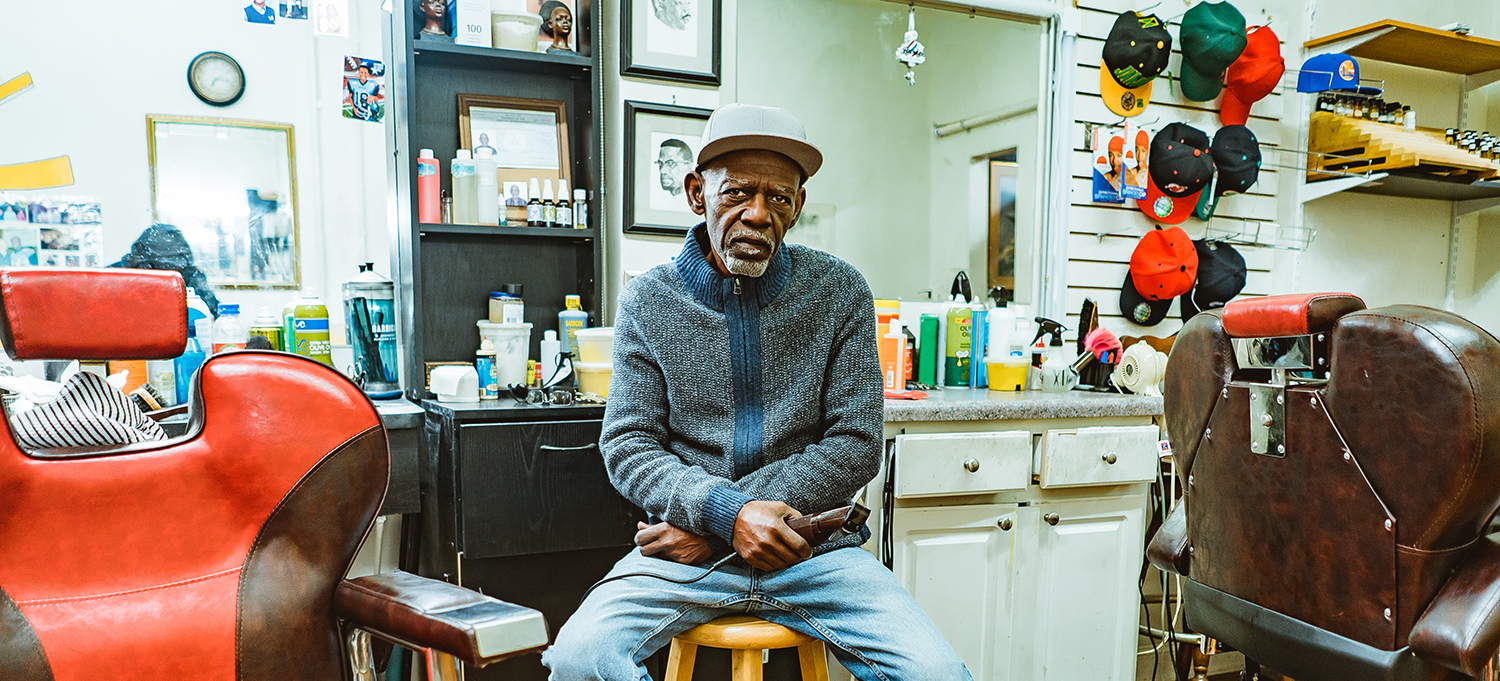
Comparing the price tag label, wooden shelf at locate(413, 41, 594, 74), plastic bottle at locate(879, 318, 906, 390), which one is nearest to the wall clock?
wooden shelf at locate(413, 41, 594, 74)

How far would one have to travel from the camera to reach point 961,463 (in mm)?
2061

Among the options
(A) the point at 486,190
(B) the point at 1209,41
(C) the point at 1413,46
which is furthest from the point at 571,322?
(C) the point at 1413,46

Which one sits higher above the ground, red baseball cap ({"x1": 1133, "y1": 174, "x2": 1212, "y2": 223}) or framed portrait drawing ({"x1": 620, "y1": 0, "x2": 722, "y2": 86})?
framed portrait drawing ({"x1": 620, "y1": 0, "x2": 722, "y2": 86})

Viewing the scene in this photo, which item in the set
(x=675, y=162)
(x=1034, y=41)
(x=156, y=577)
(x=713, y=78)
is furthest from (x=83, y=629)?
(x=1034, y=41)

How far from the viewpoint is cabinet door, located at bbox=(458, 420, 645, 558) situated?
6.02 feet

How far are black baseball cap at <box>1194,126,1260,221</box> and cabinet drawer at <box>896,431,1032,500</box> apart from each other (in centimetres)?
156

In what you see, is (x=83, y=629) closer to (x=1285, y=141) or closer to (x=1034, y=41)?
(x=1034, y=41)

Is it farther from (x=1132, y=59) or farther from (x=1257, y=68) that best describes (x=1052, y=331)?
(x=1257, y=68)

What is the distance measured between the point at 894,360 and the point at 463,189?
4.42 feet

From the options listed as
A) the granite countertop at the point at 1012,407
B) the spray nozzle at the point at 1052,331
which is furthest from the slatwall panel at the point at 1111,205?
the granite countertop at the point at 1012,407

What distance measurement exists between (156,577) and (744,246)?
3.49 feet

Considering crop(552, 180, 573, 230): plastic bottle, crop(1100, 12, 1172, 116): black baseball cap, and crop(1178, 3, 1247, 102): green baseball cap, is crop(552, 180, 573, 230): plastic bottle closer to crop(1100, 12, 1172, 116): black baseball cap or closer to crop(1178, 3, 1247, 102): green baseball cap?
crop(1100, 12, 1172, 116): black baseball cap

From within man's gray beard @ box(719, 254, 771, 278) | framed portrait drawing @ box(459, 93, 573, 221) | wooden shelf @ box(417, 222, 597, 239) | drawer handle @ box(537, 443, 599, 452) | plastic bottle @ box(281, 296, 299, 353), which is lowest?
drawer handle @ box(537, 443, 599, 452)

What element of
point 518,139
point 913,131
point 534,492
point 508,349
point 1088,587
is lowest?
point 1088,587
